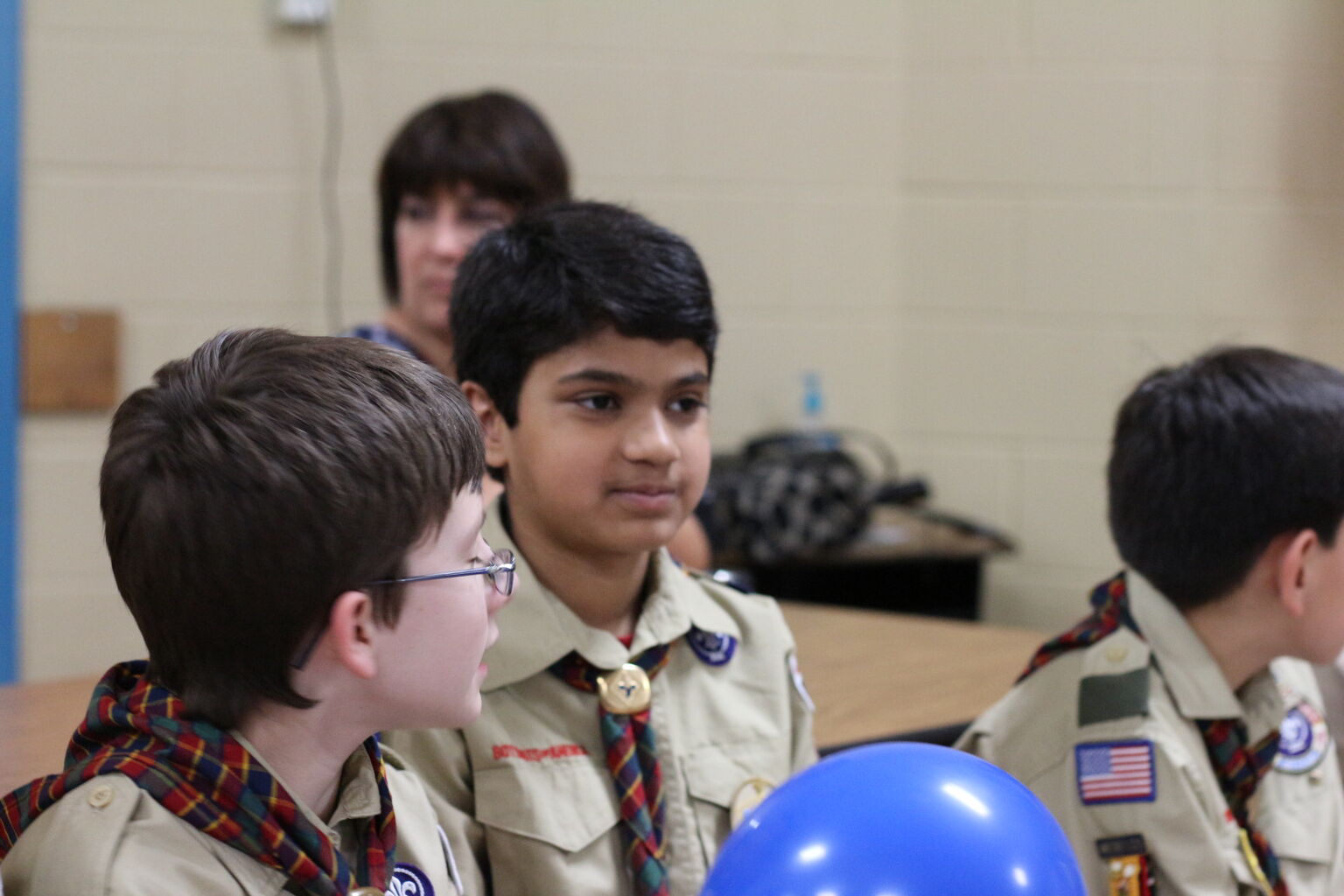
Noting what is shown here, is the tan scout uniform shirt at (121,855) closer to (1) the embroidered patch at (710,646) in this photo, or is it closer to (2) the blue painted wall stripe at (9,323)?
(1) the embroidered patch at (710,646)

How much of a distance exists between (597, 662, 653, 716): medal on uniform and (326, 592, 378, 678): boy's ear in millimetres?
444

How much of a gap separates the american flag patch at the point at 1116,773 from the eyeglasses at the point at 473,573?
690 mm

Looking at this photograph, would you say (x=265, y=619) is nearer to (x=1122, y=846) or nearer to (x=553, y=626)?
(x=553, y=626)

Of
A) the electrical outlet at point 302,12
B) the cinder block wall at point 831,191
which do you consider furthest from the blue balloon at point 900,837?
the electrical outlet at point 302,12

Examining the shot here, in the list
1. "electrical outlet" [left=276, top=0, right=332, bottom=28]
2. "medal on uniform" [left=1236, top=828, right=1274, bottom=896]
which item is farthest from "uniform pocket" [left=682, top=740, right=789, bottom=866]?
"electrical outlet" [left=276, top=0, right=332, bottom=28]

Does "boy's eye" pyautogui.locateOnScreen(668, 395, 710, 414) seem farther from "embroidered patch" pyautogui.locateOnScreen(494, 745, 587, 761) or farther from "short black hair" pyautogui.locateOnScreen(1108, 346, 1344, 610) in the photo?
"short black hair" pyautogui.locateOnScreen(1108, 346, 1344, 610)

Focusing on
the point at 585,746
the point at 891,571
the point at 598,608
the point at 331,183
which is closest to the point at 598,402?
the point at 598,608

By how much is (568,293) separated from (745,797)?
0.54 m

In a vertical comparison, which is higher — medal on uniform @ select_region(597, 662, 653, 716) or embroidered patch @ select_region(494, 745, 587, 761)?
medal on uniform @ select_region(597, 662, 653, 716)

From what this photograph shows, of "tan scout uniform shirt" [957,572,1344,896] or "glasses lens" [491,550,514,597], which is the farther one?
"tan scout uniform shirt" [957,572,1344,896]

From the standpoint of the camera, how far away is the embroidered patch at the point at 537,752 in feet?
4.66

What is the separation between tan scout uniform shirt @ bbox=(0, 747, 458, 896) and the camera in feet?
3.05

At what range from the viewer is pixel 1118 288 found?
3.32 m

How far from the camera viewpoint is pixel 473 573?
3.63 ft
